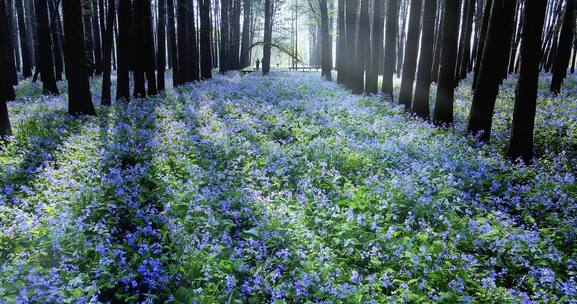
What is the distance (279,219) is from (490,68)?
27.3ft

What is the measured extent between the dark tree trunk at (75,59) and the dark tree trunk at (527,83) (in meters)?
13.1

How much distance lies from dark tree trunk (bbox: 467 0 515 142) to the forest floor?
36.3 inches

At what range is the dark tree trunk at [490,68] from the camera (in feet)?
33.8

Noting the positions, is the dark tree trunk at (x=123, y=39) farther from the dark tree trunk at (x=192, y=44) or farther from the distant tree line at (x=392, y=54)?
the dark tree trunk at (x=192, y=44)

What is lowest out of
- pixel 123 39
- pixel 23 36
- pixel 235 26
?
pixel 123 39

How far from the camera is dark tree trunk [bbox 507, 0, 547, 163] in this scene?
8.64 meters

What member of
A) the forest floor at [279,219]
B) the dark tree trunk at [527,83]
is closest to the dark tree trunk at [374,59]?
the forest floor at [279,219]

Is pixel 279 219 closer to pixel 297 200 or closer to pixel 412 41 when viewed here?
pixel 297 200

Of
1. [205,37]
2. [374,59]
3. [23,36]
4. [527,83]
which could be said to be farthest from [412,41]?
[23,36]

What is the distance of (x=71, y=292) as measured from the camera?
11.9 feet

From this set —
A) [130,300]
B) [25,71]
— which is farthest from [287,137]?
[25,71]

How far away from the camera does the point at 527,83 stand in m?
8.84

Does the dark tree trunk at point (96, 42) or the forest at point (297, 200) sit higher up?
the dark tree trunk at point (96, 42)

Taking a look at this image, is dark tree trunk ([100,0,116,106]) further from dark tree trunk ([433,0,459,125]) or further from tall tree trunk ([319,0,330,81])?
tall tree trunk ([319,0,330,81])
